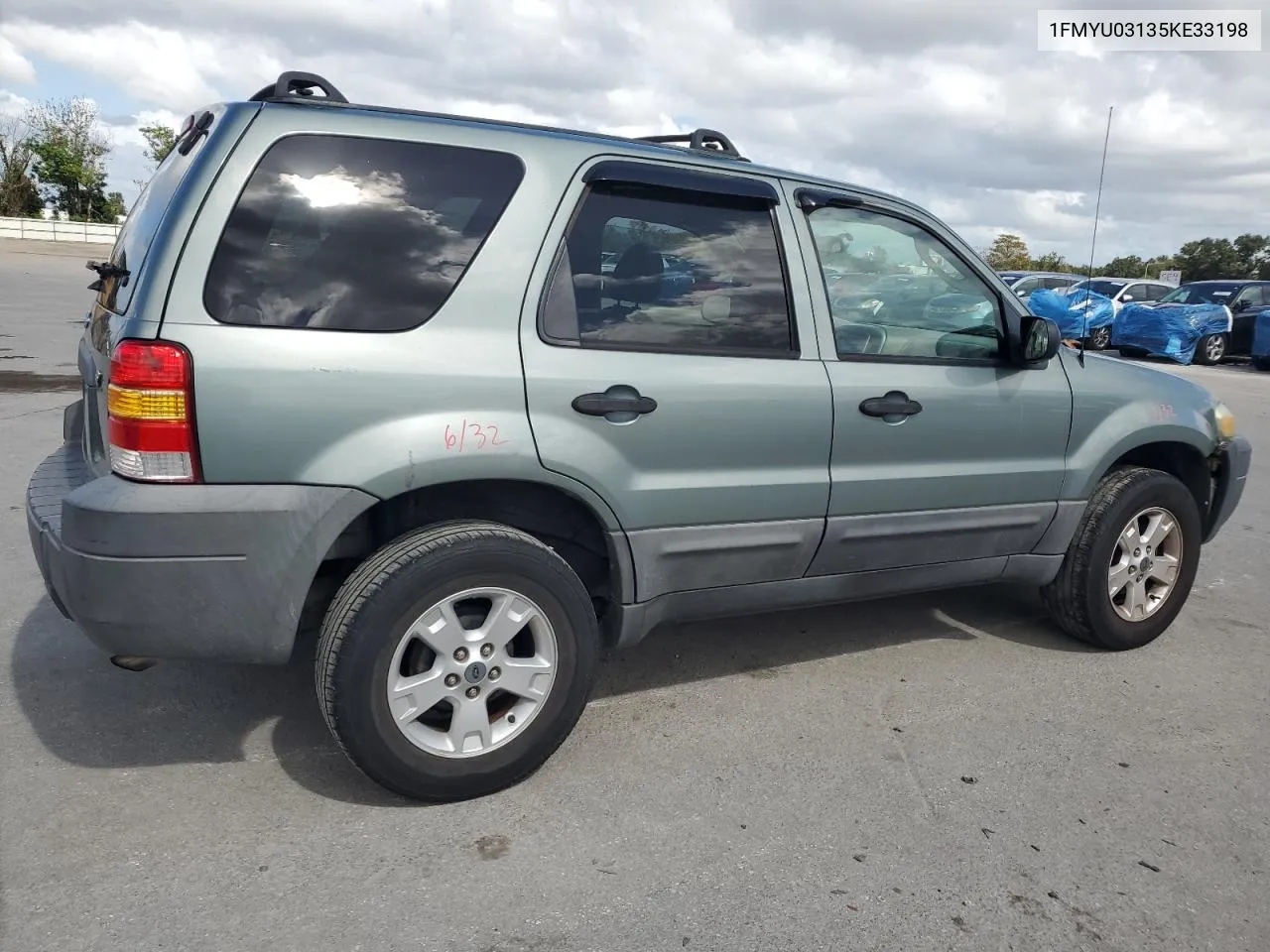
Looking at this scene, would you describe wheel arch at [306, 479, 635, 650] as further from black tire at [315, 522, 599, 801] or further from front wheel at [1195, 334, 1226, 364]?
front wheel at [1195, 334, 1226, 364]

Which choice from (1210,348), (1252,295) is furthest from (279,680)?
(1252,295)

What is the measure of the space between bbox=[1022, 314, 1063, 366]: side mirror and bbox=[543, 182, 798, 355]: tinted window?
101cm

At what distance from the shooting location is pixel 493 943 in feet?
7.73

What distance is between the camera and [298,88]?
3.06 meters

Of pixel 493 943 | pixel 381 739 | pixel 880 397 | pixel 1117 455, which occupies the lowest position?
pixel 493 943

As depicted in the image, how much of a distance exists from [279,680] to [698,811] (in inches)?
64.2

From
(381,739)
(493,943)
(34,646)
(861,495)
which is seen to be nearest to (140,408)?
(381,739)

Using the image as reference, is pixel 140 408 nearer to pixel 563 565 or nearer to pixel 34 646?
pixel 563 565

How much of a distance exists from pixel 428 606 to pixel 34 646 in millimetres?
1978

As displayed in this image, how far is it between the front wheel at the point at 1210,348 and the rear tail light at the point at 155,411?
20257 mm

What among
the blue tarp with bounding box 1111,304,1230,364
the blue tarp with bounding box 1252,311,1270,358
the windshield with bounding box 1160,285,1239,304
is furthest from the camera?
the windshield with bounding box 1160,285,1239,304

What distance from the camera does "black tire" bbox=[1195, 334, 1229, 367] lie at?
62.5ft

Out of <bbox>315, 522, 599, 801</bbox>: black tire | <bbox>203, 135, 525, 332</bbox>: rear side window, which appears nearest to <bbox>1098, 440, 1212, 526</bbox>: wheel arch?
<bbox>315, 522, 599, 801</bbox>: black tire

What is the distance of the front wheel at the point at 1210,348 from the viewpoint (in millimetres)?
19047
